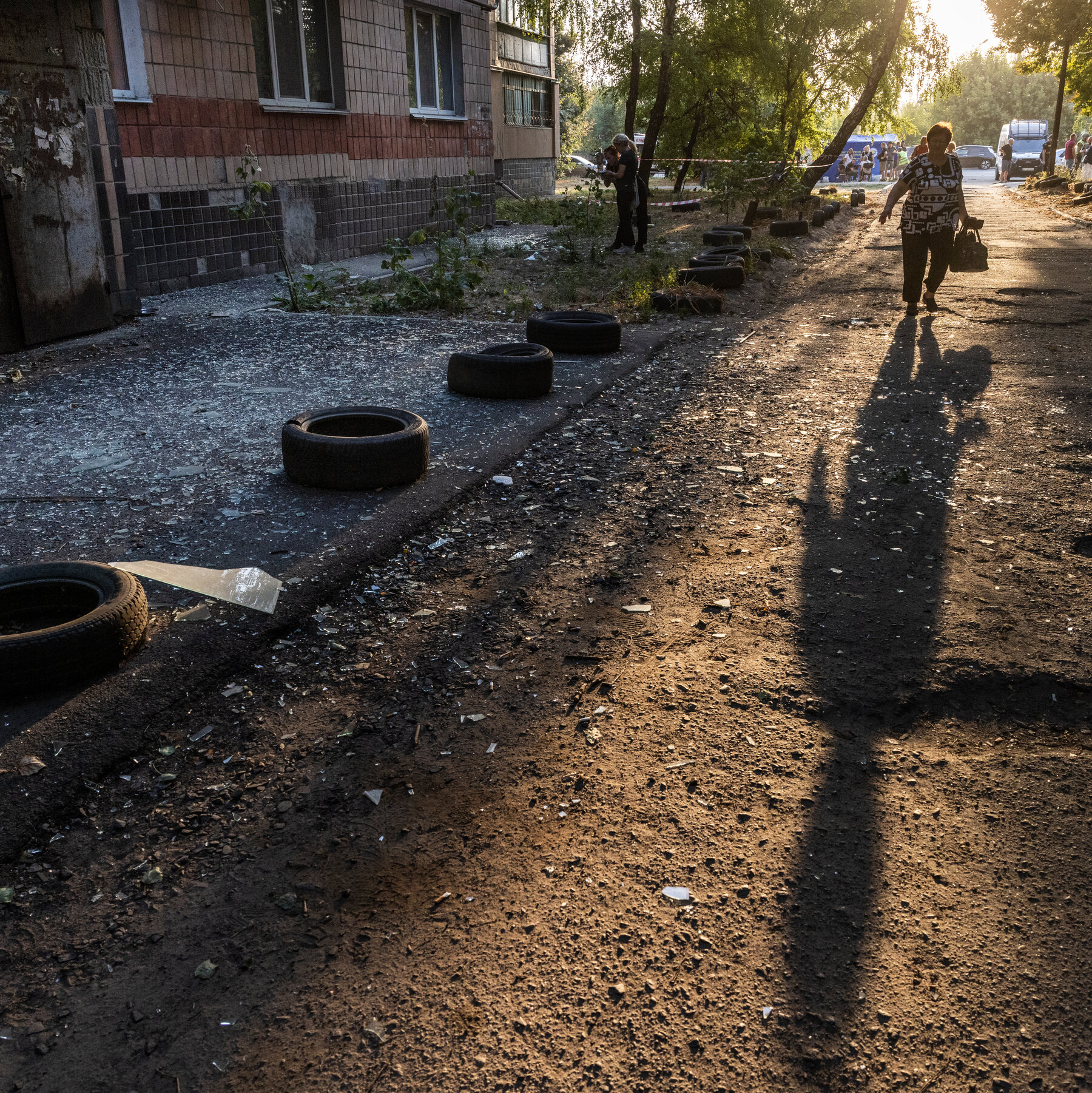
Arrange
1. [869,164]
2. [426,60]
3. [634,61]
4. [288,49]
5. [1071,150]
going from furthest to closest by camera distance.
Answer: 1. [869,164]
2. [1071,150]
3. [634,61]
4. [426,60]
5. [288,49]

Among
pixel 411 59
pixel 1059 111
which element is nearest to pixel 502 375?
pixel 411 59

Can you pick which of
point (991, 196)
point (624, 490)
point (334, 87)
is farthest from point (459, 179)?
point (991, 196)

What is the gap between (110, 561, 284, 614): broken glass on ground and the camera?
3.39 meters

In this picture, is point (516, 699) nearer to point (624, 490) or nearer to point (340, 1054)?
point (340, 1054)

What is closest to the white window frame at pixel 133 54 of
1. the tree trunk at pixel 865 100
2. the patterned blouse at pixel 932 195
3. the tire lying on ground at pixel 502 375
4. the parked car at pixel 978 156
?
the tire lying on ground at pixel 502 375

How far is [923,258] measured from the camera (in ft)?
29.7

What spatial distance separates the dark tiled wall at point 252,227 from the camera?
984 cm

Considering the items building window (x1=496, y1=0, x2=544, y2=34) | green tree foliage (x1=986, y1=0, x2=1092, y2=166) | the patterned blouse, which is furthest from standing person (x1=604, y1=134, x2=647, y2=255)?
green tree foliage (x1=986, y1=0, x2=1092, y2=166)

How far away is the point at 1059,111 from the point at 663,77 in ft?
73.4

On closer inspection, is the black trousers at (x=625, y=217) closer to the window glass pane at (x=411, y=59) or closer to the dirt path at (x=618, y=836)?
the window glass pane at (x=411, y=59)

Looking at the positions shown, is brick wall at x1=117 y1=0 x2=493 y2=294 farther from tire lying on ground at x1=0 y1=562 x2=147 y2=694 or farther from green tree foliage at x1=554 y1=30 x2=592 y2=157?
green tree foliage at x1=554 y1=30 x2=592 y2=157

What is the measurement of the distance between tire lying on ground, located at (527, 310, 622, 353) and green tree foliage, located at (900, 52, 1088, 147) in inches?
3828

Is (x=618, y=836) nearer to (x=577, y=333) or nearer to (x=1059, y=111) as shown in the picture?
(x=577, y=333)

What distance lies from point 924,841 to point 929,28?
3049 cm
